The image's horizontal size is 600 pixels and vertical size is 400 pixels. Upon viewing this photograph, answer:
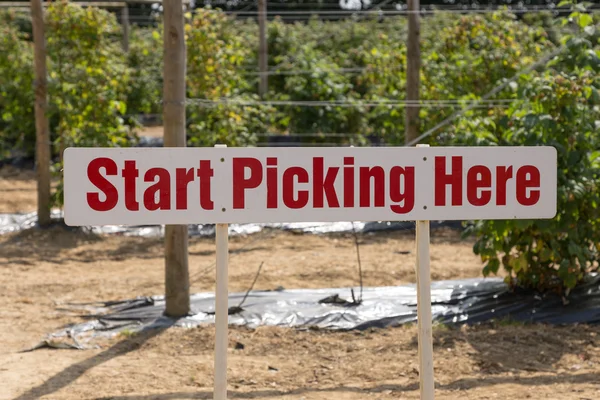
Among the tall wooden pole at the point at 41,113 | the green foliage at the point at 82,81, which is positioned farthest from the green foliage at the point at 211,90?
the tall wooden pole at the point at 41,113

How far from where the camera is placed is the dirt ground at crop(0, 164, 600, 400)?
17.8ft

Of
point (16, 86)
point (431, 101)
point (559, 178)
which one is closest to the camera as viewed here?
point (559, 178)

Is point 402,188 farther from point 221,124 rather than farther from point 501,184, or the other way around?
point 221,124

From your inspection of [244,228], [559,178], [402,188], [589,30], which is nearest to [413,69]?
[244,228]

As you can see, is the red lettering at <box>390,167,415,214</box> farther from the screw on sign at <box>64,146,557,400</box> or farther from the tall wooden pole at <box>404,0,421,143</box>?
the tall wooden pole at <box>404,0,421,143</box>

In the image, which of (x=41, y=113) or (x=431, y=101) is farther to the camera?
(x=431, y=101)

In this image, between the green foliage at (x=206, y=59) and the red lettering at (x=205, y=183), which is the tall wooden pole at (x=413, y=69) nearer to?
the green foliage at (x=206, y=59)

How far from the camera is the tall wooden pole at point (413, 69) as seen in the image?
11.7 metres

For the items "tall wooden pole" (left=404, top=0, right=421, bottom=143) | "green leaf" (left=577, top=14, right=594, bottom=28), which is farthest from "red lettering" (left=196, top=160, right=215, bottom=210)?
"tall wooden pole" (left=404, top=0, right=421, bottom=143)

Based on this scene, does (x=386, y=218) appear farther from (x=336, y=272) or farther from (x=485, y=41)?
(x=485, y=41)

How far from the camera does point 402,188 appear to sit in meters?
3.84

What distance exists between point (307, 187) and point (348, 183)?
0.19 meters

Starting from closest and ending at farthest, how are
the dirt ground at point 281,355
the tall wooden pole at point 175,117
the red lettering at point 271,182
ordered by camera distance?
the red lettering at point 271,182
the dirt ground at point 281,355
the tall wooden pole at point 175,117

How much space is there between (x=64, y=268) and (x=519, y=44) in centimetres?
777
